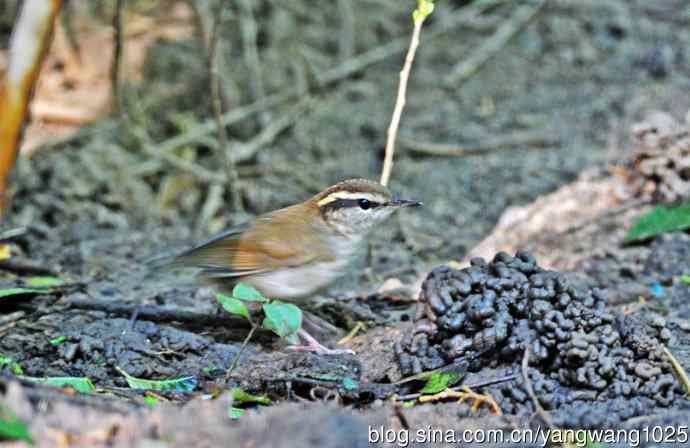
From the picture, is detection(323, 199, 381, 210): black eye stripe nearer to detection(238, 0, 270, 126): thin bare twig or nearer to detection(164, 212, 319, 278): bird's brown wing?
detection(164, 212, 319, 278): bird's brown wing

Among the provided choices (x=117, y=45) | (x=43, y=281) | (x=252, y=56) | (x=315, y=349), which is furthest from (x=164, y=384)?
(x=252, y=56)

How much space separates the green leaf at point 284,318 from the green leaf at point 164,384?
487mm

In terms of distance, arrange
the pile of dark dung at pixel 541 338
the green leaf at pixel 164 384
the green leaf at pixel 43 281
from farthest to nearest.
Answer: the green leaf at pixel 43 281, the green leaf at pixel 164 384, the pile of dark dung at pixel 541 338

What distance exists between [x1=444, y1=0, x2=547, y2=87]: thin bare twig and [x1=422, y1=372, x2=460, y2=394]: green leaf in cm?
545

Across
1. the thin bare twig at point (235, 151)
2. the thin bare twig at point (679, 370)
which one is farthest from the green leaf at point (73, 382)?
the thin bare twig at point (235, 151)

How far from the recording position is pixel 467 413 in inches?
151

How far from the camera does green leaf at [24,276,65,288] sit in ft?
17.6

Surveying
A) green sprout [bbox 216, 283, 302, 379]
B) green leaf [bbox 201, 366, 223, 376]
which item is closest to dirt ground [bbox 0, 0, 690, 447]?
green leaf [bbox 201, 366, 223, 376]

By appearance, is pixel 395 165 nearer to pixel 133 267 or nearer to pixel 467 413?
pixel 133 267

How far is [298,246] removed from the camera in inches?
200

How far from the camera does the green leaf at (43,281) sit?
211 inches

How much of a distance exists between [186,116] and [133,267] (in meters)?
2.67

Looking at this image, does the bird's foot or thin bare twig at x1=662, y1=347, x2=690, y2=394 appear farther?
the bird's foot

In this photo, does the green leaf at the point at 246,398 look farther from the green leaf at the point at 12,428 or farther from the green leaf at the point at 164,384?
the green leaf at the point at 12,428
